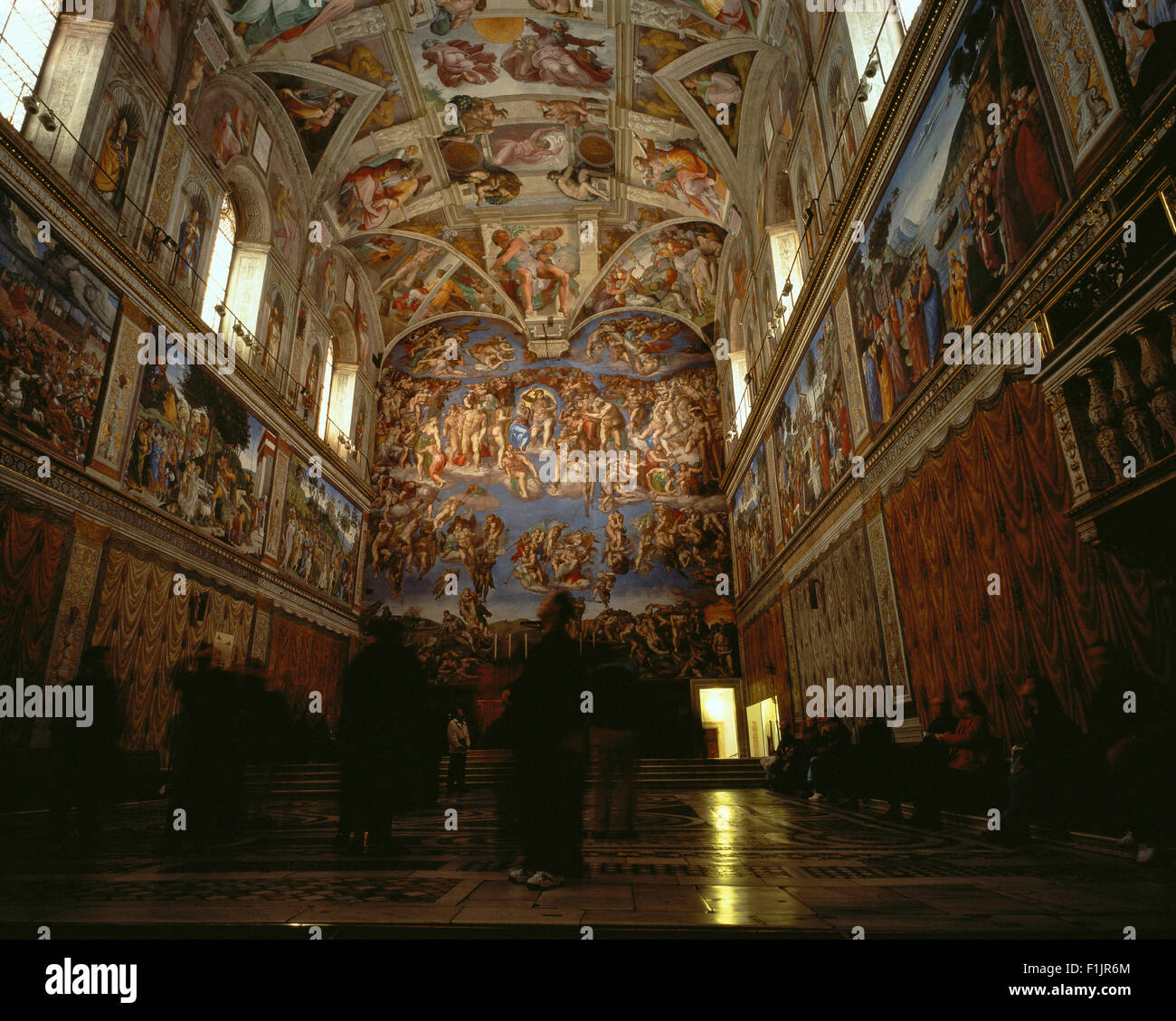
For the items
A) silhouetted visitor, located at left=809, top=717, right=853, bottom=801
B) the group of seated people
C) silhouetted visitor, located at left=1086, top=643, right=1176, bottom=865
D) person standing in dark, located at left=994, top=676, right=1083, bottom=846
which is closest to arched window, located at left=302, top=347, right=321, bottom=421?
silhouetted visitor, located at left=809, top=717, right=853, bottom=801

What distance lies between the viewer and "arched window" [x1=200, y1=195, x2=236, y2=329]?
13.4 metres

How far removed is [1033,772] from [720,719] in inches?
580

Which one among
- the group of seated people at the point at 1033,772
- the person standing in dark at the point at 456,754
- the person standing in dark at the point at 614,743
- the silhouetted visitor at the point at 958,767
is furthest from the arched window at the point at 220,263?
the silhouetted visitor at the point at 958,767

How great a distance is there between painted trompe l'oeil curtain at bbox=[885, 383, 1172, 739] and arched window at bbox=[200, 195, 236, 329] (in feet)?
42.2

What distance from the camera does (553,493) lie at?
21297 millimetres

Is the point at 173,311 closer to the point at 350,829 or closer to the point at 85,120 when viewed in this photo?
the point at 85,120

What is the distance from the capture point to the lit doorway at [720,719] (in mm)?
18672

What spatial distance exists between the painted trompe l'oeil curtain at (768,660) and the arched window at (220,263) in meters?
13.1

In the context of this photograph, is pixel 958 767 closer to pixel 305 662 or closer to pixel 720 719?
pixel 720 719

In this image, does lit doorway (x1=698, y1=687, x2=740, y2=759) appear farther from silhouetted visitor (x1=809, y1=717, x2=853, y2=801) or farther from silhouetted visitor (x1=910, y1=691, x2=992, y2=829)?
silhouetted visitor (x1=910, y1=691, x2=992, y2=829)

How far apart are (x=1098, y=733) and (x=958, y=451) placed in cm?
321

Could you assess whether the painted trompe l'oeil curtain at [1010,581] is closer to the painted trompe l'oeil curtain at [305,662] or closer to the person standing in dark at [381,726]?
the person standing in dark at [381,726]

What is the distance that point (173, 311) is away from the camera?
11750mm

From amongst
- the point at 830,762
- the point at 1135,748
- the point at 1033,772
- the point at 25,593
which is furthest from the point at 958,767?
the point at 25,593
